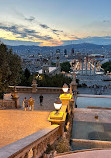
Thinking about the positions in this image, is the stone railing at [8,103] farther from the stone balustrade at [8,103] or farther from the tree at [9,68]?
the tree at [9,68]

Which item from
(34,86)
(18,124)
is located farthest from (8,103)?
(34,86)

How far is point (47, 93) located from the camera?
20.5 m

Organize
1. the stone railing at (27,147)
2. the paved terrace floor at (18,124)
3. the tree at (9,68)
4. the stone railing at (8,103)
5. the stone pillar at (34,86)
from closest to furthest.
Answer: the stone railing at (27,147) → the paved terrace floor at (18,124) → the tree at (9,68) → the stone railing at (8,103) → the stone pillar at (34,86)

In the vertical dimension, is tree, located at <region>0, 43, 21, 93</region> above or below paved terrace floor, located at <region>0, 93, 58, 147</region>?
above

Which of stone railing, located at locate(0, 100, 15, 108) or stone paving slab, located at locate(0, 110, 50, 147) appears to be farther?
stone railing, located at locate(0, 100, 15, 108)

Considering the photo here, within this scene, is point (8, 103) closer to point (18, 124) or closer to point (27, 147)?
point (18, 124)

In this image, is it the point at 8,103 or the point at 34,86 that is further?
the point at 34,86

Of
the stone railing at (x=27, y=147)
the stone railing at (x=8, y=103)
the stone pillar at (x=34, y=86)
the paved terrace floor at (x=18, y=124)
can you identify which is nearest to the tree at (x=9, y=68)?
the stone railing at (x=8, y=103)

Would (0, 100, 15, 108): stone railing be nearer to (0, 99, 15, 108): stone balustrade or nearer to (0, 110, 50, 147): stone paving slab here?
(0, 99, 15, 108): stone balustrade

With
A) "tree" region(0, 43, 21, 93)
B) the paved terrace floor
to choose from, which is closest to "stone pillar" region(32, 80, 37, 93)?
"tree" region(0, 43, 21, 93)

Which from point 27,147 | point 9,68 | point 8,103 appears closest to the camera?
point 27,147

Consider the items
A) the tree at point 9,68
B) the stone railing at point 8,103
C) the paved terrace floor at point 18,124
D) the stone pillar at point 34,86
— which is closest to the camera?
the paved terrace floor at point 18,124

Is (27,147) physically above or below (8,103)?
above

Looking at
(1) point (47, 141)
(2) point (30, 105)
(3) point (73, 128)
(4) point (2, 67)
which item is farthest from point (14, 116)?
(1) point (47, 141)
